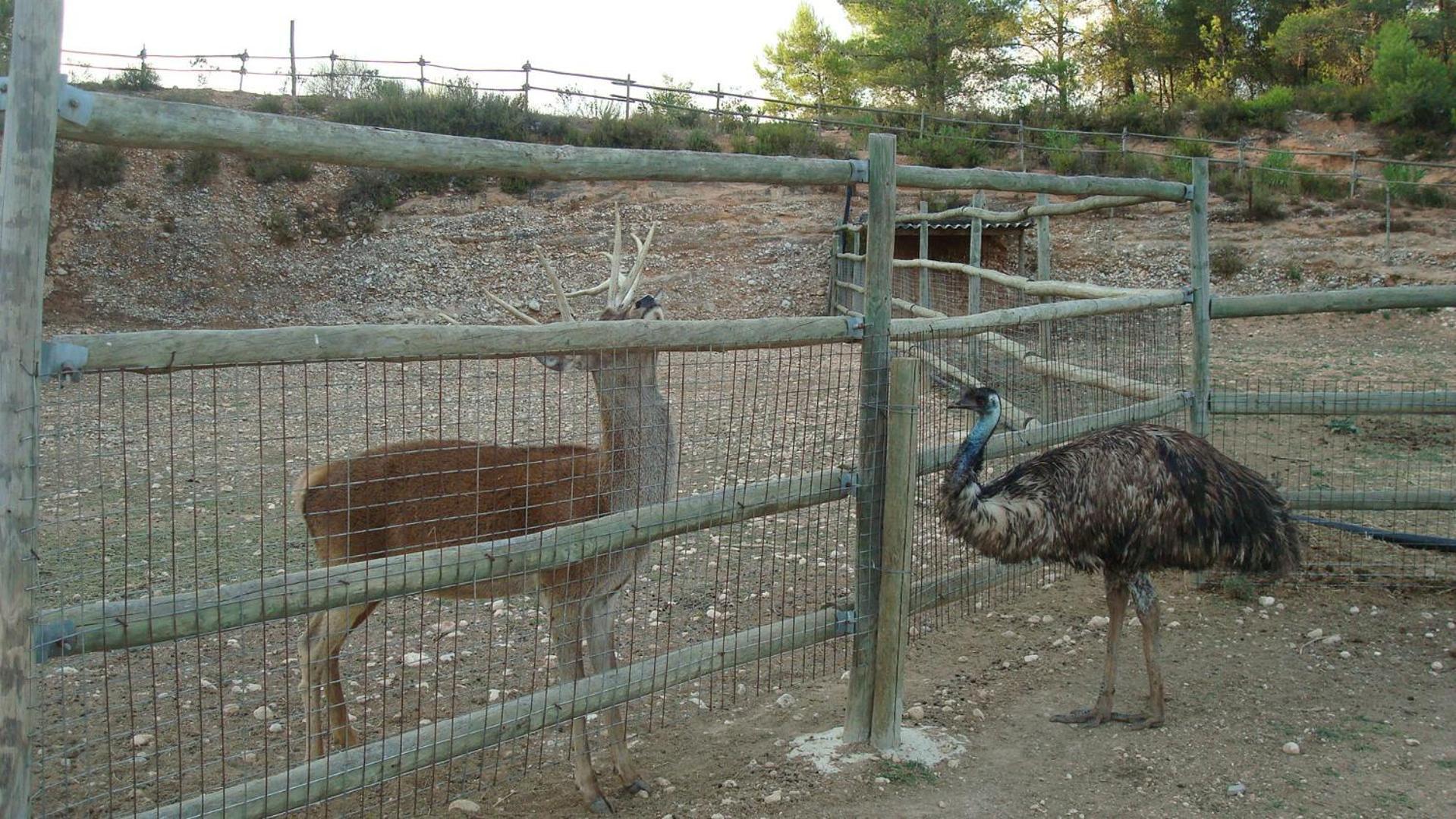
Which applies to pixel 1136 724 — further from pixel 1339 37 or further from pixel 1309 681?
pixel 1339 37

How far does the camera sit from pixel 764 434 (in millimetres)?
9289

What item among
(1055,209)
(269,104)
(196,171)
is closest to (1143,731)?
(1055,209)

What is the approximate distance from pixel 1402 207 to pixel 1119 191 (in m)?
19.5

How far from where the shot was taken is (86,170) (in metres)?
20.7

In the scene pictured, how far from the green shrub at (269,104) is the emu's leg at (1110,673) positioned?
2324 centimetres

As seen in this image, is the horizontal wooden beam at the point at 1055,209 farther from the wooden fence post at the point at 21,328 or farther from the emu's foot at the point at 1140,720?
the wooden fence post at the point at 21,328

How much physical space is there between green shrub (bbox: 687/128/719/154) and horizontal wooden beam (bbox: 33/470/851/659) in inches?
837

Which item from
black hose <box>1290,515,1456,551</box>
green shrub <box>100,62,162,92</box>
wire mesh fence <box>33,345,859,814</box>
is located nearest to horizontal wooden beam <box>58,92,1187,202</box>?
wire mesh fence <box>33,345,859,814</box>

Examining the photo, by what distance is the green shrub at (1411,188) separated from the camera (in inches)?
850

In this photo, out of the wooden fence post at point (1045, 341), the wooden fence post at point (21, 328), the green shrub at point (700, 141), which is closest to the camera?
the wooden fence post at point (21, 328)

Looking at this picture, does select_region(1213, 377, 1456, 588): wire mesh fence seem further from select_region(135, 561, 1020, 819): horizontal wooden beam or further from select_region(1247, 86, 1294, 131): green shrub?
select_region(1247, 86, 1294, 131): green shrub

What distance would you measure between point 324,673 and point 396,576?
125 cm

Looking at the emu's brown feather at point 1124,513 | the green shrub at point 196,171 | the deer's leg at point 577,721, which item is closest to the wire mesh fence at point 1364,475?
the emu's brown feather at point 1124,513

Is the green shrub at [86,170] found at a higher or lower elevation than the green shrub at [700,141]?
lower
